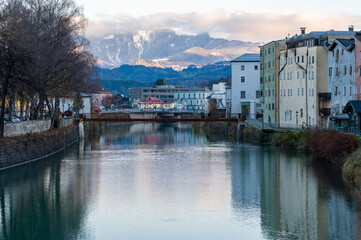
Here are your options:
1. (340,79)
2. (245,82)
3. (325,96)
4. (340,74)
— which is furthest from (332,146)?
(245,82)

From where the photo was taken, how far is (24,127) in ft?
207

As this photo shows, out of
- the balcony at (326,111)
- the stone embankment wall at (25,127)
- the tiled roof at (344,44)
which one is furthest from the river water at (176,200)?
the balcony at (326,111)

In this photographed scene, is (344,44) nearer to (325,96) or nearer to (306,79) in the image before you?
(325,96)

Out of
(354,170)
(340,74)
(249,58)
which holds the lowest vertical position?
(354,170)

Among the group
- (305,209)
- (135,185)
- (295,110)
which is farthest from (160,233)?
(295,110)

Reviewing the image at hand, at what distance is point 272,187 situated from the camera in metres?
47.4

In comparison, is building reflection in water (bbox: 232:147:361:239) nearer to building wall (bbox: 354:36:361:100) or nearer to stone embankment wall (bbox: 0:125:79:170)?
building wall (bbox: 354:36:361:100)

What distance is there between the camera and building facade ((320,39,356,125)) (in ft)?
233

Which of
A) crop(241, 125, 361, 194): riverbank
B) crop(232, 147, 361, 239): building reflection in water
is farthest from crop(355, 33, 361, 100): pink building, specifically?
crop(232, 147, 361, 239): building reflection in water

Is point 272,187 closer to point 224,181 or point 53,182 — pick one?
point 224,181

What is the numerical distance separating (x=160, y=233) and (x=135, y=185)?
15765mm

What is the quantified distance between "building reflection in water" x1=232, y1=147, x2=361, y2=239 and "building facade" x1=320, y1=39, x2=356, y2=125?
14.6m

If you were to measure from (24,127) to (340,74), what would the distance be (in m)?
39.8

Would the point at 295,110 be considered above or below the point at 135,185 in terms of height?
above
